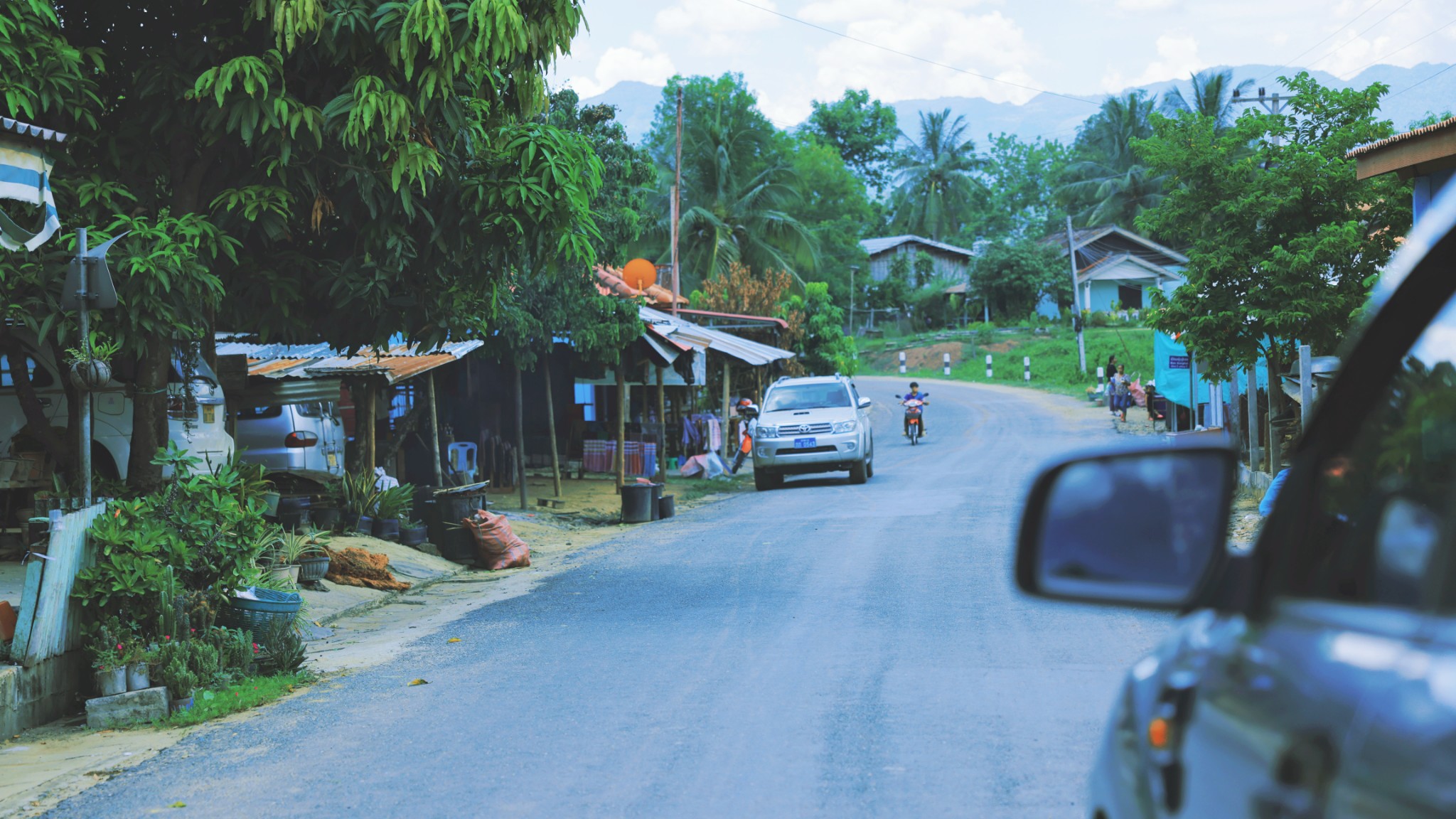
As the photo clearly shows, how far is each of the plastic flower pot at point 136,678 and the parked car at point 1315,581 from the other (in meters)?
6.41

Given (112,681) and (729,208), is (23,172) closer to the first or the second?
(112,681)

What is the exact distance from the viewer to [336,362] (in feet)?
53.5

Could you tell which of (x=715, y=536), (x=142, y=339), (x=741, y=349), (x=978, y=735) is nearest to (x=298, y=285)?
(x=142, y=339)

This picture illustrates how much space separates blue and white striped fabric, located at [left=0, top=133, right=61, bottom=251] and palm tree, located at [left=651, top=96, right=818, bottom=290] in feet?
105

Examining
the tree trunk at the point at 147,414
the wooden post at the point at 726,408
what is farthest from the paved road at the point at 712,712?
the wooden post at the point at 726,408

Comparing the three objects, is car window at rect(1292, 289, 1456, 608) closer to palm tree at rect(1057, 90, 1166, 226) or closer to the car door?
the car door

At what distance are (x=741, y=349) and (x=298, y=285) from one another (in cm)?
1485

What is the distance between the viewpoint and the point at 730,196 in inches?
1597

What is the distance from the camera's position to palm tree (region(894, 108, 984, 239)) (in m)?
68.7

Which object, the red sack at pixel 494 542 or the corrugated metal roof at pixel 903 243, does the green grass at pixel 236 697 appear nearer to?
the red sack at pixel 494 542

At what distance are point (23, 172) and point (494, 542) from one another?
6831mm

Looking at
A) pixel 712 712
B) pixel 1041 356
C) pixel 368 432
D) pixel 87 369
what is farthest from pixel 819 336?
pixel 712 712

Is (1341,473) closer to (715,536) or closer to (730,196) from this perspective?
(715,536)

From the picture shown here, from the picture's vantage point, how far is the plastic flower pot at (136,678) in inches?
275
